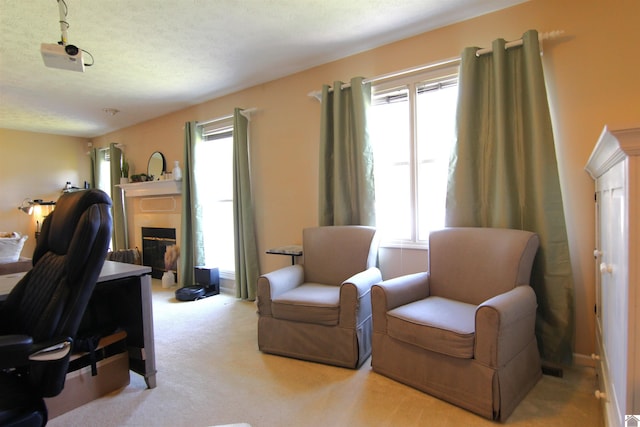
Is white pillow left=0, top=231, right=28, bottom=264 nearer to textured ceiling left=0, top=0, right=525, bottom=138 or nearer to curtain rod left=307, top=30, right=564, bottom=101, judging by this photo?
textured ceiling left=0, top=0, right=525, bottom=138

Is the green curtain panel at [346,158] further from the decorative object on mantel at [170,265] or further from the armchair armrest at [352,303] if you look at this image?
the decorative object on mantel at [170,265]

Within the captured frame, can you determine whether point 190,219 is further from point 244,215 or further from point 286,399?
point 286,399

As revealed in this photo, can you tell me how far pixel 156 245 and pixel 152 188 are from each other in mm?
899

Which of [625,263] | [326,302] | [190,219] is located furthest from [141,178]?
[625,263]

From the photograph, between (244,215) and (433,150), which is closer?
(433,150)

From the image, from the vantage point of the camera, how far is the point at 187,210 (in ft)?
14.2

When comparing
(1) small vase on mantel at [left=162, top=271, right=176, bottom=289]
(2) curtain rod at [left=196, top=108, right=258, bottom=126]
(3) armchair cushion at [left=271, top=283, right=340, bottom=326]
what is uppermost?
(2) curtain rod at [left=196, top=108, right=258, bottom=126]

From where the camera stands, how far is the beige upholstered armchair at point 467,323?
5.33 feet

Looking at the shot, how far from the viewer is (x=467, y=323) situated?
1749 mm

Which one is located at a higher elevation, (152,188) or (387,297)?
(152,188)

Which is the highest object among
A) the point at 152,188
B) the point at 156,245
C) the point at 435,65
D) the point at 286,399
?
the point at 435,65

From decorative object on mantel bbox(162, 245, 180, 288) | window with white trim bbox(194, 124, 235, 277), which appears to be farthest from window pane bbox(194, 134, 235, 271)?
decorative object on mantel bbox(162, 245, 180, 288)

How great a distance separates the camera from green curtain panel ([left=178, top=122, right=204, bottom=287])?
13.9ft

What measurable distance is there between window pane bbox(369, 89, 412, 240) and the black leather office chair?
2039 millimetres
